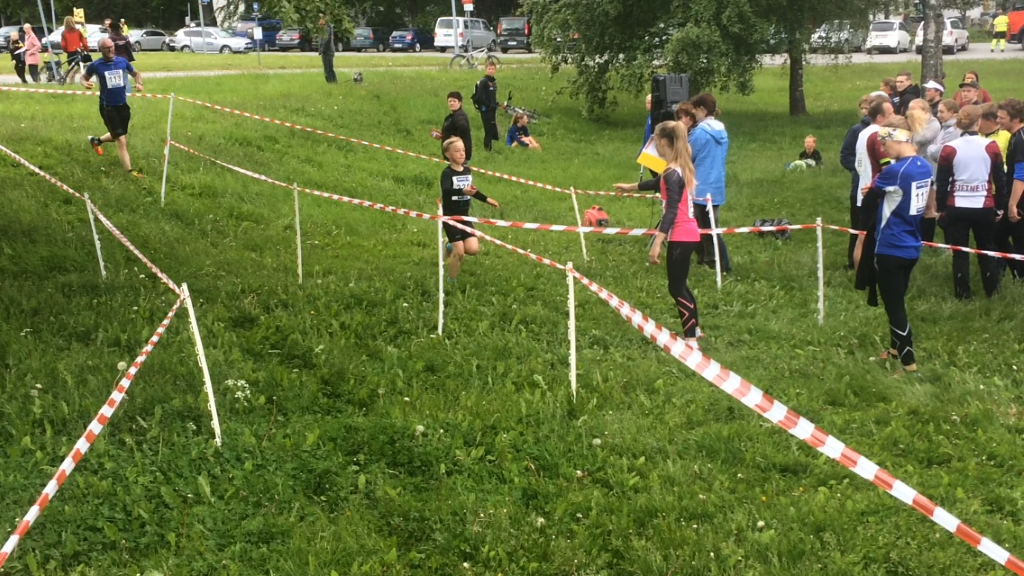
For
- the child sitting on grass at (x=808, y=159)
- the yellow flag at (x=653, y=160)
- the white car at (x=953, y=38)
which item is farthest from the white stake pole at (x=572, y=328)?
the white car at (x=953, y=38)

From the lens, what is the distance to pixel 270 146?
13.0 meters

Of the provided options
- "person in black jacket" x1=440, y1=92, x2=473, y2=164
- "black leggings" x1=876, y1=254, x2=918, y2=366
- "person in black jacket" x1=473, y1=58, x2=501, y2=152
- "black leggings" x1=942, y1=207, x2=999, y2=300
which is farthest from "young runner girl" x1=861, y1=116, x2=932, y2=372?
"person in black jacket" x1=473, y1=58, x2=501, y2=152

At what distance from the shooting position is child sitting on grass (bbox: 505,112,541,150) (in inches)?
645

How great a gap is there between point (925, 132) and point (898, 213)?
3.54 metres

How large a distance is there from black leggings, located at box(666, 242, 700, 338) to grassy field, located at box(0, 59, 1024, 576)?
0.26 m

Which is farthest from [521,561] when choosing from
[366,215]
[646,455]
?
[366,215]

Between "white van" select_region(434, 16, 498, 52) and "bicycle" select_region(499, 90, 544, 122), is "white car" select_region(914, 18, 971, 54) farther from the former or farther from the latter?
"bicycle" select_region(499, 90, 544, 122)

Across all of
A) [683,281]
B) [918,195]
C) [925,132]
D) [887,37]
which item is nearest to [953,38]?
[887,37]

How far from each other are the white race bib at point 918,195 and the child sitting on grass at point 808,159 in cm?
908

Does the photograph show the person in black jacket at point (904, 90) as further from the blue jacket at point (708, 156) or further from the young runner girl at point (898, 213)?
the young runner girl at point (898, 213)

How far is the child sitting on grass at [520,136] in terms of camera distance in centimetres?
1639

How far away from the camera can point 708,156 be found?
28.0 feet

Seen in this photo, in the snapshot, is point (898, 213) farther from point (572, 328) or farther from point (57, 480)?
point (57, 480)

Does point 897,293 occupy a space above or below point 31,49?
below
